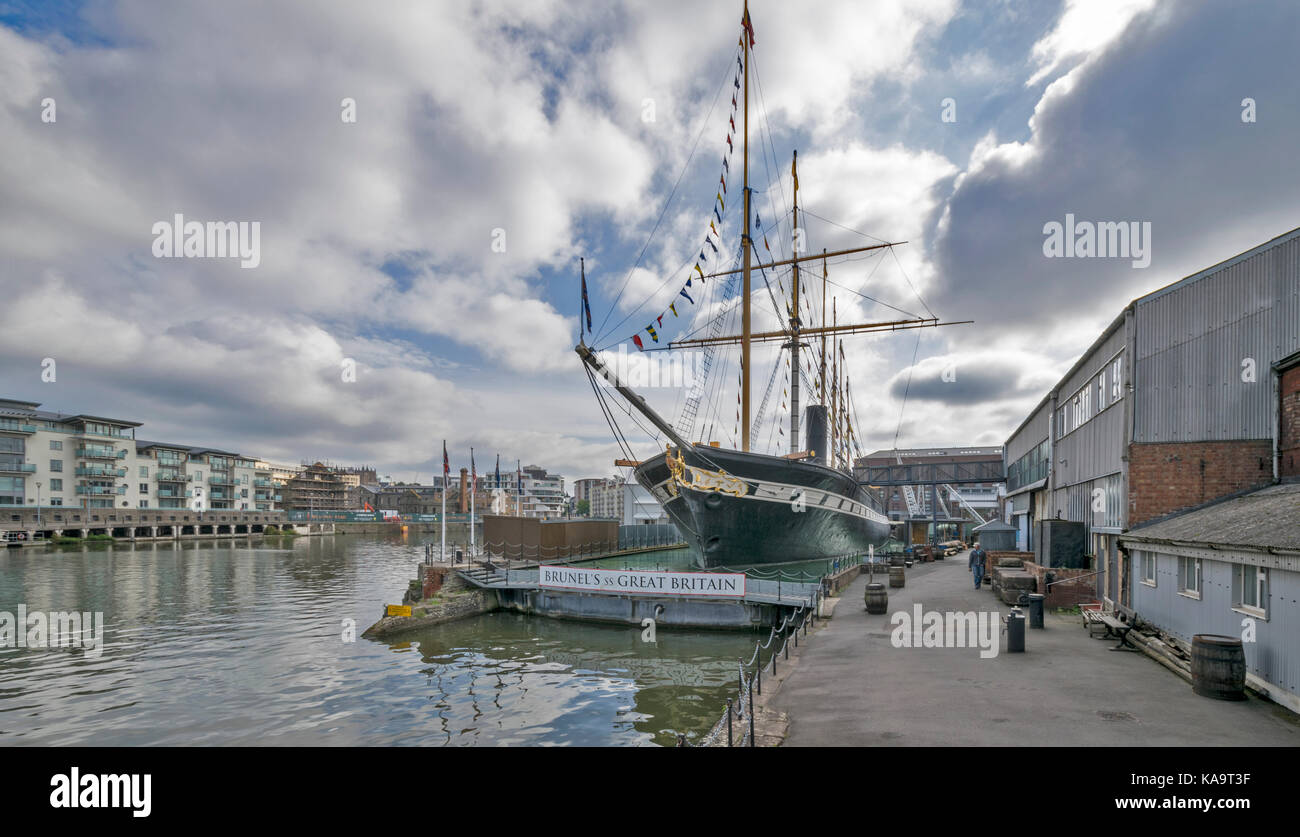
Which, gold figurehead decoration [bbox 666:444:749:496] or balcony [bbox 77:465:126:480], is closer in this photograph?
gold figurehead decoration [bbox 666:444:749:496]

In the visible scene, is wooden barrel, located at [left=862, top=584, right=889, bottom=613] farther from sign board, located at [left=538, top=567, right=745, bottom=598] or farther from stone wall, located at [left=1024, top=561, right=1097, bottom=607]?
sign board, located at [left=538, top=567, right=745, bottom=598]

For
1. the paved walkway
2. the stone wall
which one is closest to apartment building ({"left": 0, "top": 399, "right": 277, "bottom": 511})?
the paved walkway

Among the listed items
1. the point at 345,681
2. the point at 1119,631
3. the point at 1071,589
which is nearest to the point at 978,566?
the point at 1071,589

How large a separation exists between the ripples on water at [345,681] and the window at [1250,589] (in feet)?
32.6

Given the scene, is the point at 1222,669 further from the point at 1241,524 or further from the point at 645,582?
the point at 645,582

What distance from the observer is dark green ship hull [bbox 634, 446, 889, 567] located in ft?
99.8

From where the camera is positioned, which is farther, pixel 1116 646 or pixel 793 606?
pixel 793 606

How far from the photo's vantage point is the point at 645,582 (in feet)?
79.7

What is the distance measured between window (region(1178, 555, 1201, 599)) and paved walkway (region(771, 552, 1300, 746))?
1.61 m

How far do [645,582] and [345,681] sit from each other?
436 inches
